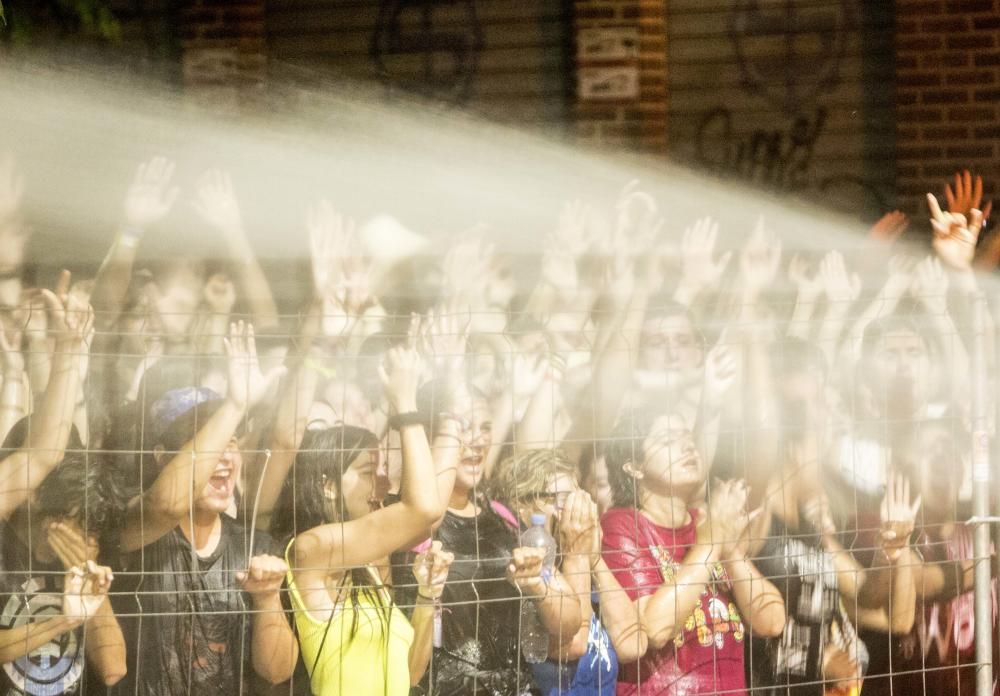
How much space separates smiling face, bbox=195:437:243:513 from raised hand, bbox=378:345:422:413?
1.52 ft

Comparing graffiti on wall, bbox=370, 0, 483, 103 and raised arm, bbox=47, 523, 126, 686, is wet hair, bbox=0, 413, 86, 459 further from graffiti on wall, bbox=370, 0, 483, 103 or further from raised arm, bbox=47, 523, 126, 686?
graffiti on wall, bbox=370, 0, 483, 103

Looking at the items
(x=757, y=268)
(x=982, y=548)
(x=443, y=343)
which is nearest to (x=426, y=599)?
(x=443, y=343)

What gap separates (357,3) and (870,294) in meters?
3.01

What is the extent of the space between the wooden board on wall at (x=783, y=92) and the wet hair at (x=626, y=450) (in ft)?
7.95

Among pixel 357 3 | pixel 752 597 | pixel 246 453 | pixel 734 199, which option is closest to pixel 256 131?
pixel 357 3

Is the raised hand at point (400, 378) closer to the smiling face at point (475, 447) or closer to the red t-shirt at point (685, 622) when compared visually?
the smiling face at point (475, 447)

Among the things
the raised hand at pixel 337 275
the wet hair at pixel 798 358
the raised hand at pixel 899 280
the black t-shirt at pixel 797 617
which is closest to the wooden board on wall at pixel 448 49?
the raised hand at pixel 337 275

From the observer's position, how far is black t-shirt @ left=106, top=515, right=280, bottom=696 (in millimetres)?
3518

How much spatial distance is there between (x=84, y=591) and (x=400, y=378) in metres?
1.06

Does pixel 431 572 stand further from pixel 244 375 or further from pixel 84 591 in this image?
pixel 84 591

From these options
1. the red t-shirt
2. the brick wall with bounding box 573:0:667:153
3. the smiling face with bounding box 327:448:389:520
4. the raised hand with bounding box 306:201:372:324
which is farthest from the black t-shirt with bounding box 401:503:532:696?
the brick wall with bounding box 573:0:667:153

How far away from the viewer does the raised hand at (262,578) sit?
11.5 feet

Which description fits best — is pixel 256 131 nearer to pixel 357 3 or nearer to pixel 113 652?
pixel 357 3

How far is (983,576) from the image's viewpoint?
3670 millimetres
